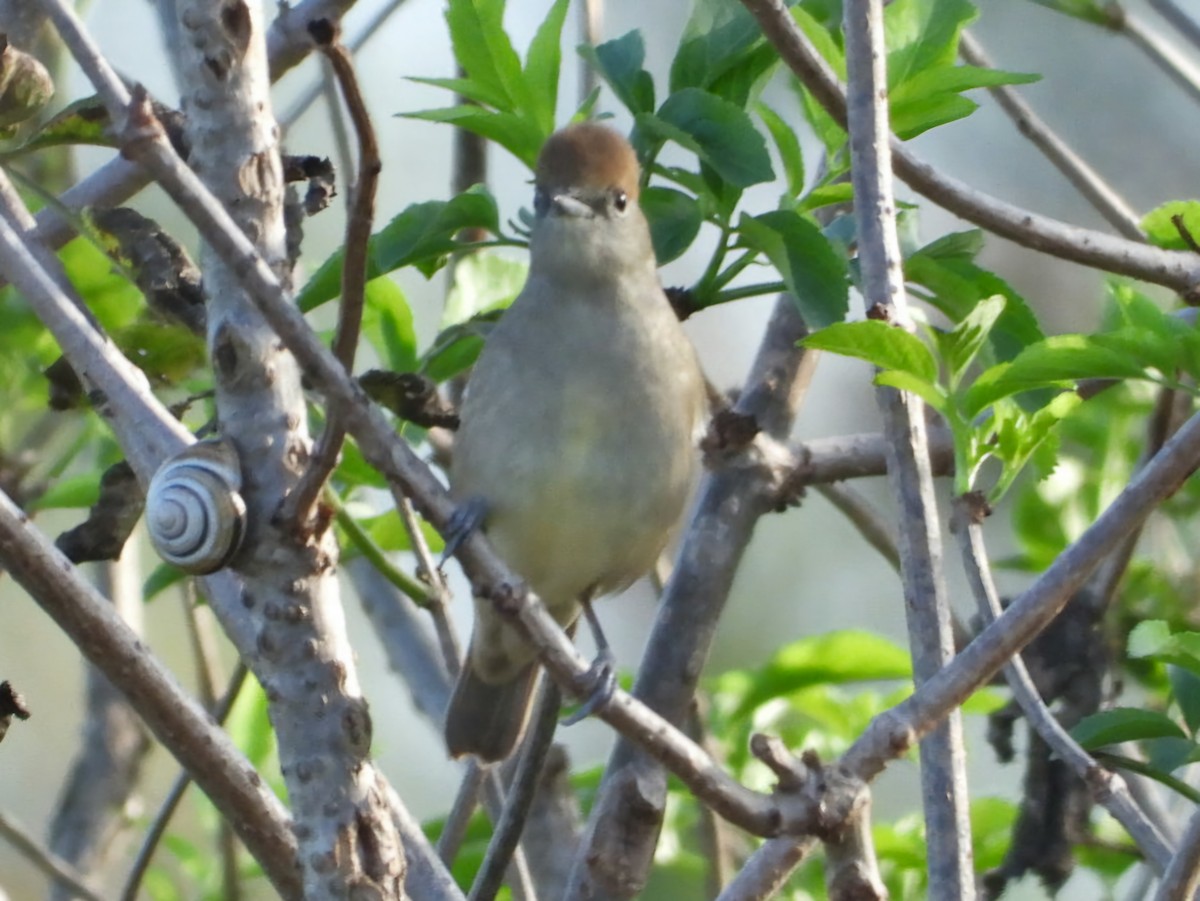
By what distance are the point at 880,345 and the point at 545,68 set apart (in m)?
0.85

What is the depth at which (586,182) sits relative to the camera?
2.73 meters

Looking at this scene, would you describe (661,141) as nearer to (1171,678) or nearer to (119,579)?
(1171,678)

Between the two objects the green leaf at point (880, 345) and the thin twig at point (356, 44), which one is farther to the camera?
the thin twig at point (356, 44)

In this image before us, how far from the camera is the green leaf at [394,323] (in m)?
2.70

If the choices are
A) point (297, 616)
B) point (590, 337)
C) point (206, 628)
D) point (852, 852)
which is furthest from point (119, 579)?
point (852, 852)

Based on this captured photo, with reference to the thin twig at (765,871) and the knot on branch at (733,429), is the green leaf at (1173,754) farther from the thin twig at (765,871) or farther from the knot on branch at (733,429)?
the knot on branch at (733,429)

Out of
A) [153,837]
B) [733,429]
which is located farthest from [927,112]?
[153,837]

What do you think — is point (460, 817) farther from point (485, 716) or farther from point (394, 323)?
point (394, 323)

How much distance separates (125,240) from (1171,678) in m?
1.41

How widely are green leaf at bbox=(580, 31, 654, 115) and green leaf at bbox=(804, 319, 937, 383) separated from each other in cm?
64

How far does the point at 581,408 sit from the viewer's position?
286 cm

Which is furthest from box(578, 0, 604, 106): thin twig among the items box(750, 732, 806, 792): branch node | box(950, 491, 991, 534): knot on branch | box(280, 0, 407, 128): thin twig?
box(750, 732, 806, 792): branch node

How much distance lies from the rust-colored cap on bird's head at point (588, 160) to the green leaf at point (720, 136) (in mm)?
328

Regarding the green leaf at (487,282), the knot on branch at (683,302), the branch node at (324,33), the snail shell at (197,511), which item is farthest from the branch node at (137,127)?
the green leaf at (487,282)
